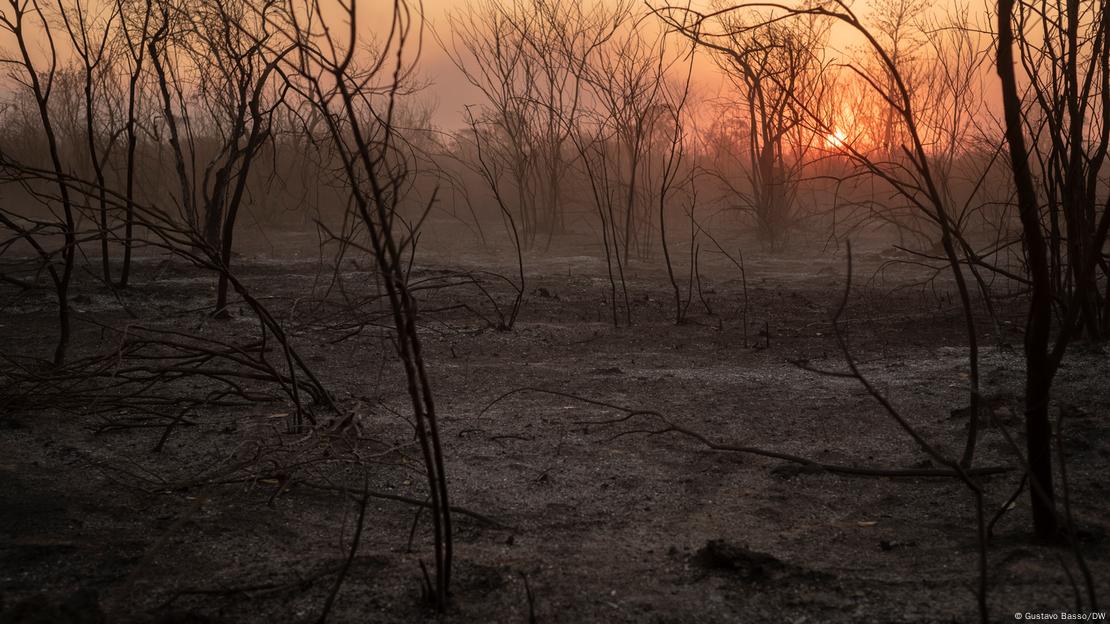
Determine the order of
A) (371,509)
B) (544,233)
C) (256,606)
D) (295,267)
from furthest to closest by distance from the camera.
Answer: (544,233) < (295,267) < (371,509) < (256,606)

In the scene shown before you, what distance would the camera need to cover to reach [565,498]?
2941mm

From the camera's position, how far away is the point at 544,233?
698 inches

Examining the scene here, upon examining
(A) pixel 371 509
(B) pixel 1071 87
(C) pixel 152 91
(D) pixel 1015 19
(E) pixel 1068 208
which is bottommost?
(A) pixel 371 509

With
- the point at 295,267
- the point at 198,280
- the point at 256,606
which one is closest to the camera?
the point at 256,606

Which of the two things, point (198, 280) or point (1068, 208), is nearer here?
point (1068, 208)

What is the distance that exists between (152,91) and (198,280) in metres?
6.27

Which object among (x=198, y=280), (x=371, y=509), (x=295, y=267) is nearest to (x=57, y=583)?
(x=371, y=509)

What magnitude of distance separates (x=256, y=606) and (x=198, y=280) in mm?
7411

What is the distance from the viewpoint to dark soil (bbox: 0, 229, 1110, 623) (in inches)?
81.5

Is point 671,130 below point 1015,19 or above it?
above

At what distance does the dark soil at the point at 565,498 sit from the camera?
6.79 feet

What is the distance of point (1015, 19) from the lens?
3547 mm

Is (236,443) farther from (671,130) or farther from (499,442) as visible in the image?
(671,130)

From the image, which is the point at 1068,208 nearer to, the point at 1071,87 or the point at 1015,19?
the point at 1071,87
